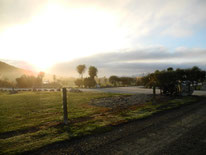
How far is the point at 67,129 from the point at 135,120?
4256 mm

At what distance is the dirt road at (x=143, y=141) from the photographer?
4875mm

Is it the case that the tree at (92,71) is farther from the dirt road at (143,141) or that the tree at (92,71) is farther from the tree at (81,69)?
the dirt road at (143,141)

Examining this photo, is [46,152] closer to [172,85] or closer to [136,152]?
[136,152]

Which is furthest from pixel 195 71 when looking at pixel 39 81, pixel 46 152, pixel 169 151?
pixel 39 81

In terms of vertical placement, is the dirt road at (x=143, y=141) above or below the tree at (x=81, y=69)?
below

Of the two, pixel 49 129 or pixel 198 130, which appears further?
pixel 49 129

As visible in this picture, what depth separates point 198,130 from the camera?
6746mm

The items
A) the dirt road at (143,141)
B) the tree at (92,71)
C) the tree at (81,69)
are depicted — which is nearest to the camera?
the dirt road at (143,141)

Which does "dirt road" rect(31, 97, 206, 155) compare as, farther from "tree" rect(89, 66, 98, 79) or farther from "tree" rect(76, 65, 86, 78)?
"tree" rect(76, 65, 86, 78)

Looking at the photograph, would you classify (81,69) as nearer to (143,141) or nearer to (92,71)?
(92,71)

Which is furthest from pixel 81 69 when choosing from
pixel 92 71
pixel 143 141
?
pixel 143 141

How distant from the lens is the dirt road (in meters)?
4.88

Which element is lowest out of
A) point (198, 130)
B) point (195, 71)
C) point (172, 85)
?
point (198, 130)

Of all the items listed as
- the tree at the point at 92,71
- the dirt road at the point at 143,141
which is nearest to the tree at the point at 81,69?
the tree at the point at 92,71
